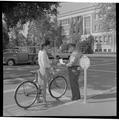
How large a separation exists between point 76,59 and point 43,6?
4.47 meters

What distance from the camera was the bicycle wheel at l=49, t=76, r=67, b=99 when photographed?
5.65 meters

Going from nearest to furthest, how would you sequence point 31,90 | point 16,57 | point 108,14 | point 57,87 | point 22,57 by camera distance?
point 31,90, point 57,87, point 108,14, point 16,57, point 22,57

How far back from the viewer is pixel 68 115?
4387 millimetres

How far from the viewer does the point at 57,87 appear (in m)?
5.78

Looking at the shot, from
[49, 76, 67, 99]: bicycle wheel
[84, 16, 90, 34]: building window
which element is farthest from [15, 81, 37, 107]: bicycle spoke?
[84, 16, 90, 34]: building window

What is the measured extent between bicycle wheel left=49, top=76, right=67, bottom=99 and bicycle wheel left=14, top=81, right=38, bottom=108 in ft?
1.94

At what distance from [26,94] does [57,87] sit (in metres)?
1.01

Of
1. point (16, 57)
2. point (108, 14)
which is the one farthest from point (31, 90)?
point (16, 57)

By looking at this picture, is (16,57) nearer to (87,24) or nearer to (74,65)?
(74,65)

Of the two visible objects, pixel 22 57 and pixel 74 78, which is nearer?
pixel 74 78

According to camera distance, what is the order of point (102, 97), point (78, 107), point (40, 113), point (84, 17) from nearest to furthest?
1. point (40, 113)
2. point (78, 107)
3. point (102, 97)
4. point (84, 17)

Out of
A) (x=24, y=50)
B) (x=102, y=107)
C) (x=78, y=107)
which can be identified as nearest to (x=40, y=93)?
(x=78, y=107)

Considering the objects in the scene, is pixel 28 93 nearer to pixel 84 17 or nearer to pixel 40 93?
pixel 40 93

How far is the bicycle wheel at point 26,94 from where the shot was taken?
16.1 ft
